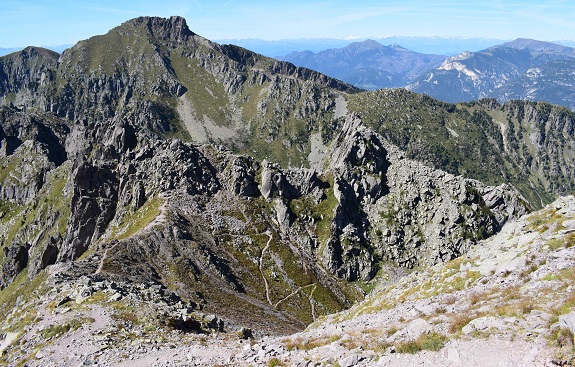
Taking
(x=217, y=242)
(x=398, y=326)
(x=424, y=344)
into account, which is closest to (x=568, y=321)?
(x=424, y=344)

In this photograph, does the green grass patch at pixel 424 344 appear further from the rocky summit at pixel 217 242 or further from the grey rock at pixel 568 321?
the rocky summit at pixel 217 242

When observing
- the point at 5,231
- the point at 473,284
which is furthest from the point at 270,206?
the point at 5,231

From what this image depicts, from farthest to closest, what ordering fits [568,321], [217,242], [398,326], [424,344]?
[217,242] → [398,326] → [424,344] → [568,321]

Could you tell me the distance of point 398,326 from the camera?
3017 cm

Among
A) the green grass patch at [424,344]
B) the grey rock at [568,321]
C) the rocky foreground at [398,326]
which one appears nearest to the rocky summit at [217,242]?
the rocky foreground at [398,326]

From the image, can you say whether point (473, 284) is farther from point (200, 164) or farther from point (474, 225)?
point (200, 164)

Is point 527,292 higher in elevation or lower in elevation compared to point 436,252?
higher

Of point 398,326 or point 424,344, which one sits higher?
point 424,344

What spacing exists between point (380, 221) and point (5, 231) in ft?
567

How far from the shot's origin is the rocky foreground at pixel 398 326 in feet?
74.7

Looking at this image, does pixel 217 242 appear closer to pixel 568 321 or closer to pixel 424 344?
pixel 424 344

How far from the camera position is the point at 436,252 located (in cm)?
12162

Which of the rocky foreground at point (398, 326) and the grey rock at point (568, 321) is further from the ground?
the grey rock at point (568, 321)

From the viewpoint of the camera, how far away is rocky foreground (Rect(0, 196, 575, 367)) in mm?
22781
